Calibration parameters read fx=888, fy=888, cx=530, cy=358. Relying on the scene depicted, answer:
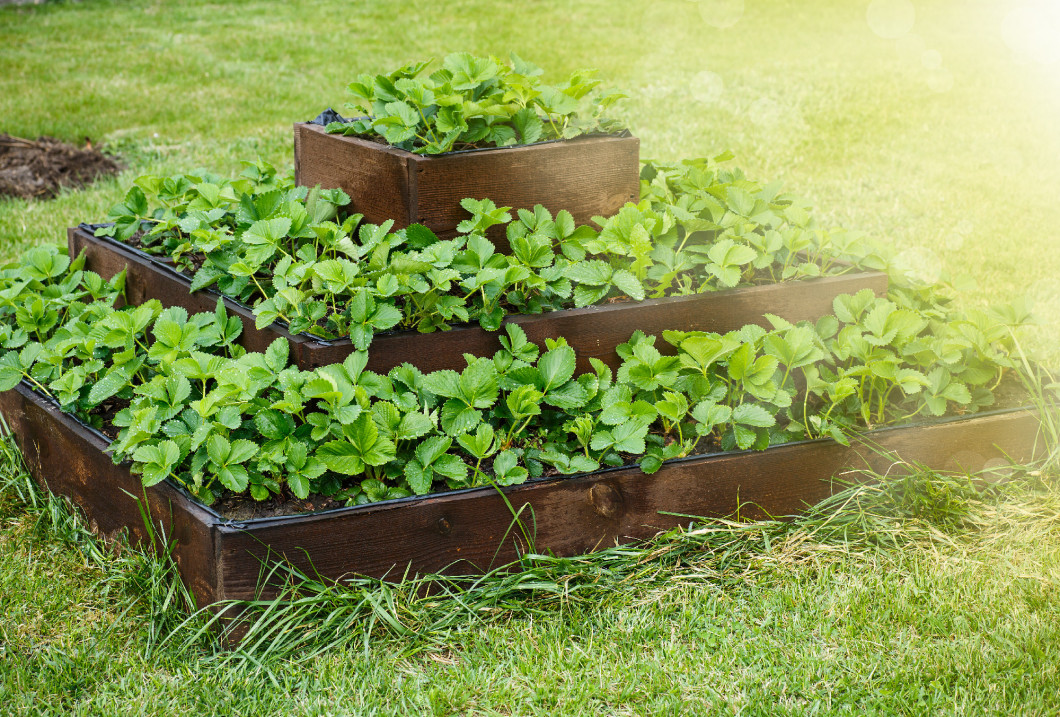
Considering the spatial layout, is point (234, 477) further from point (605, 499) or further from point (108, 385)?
point (605, 499)

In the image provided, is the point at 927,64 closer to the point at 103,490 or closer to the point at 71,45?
the point at 103,490

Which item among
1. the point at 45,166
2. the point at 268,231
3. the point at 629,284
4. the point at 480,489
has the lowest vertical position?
the point at 45,166

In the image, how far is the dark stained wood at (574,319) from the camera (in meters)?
2.27

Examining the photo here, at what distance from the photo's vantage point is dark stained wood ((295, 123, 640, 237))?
251cm

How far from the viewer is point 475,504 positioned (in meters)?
2.01

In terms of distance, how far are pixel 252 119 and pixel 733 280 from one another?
548cm

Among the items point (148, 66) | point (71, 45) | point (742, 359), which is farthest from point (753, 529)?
point (71, 45)

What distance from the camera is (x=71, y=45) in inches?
396

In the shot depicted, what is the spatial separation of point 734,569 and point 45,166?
5.00 meters

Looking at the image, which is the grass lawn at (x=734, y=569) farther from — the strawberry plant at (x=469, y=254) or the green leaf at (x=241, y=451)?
the strawberry plant at (x=469, y=254)

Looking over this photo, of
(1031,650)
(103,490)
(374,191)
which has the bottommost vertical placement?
(1031,650)

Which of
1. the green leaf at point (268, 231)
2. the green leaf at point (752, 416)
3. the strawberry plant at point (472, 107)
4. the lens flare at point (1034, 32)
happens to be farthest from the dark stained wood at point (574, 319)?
the lens flare at point (1034, 32)

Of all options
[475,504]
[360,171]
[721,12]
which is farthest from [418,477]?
[721,12]

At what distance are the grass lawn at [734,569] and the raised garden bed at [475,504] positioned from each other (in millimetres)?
73
